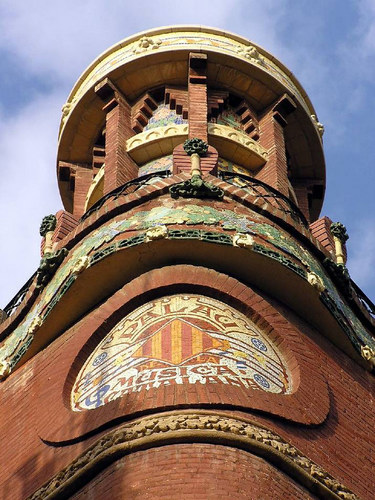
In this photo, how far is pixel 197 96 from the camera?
18312mm

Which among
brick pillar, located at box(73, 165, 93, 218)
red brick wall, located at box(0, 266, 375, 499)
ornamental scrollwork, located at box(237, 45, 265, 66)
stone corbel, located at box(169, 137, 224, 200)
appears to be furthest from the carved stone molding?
red brick wall, located at box(0, 266, 375, 499)

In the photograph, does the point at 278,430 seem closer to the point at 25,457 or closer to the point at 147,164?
the point at 25,457

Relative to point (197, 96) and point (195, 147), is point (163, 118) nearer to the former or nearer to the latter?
point (197, 96)

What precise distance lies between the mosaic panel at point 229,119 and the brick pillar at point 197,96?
2.09 feet

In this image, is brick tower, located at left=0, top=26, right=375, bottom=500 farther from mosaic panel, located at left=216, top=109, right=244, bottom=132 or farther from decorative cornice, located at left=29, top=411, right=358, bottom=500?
mosaic panel, located at left=216, top=109, right=244, bottom=132

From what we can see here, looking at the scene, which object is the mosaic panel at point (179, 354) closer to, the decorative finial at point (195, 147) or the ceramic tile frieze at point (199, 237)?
the ceramic tile frieze at point (199, 237)

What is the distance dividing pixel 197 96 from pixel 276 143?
4.38ft

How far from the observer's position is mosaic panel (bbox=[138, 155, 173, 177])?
58.8 feet

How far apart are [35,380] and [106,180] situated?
484cm

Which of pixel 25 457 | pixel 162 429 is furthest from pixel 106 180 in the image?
pixel 162 429

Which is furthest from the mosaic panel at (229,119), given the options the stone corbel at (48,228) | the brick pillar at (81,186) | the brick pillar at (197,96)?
the stone corbel at (48,228)

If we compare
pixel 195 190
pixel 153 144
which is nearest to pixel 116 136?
pixel 153 144

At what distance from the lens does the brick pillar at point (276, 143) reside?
58.7 ft

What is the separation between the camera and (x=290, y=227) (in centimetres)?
1468
